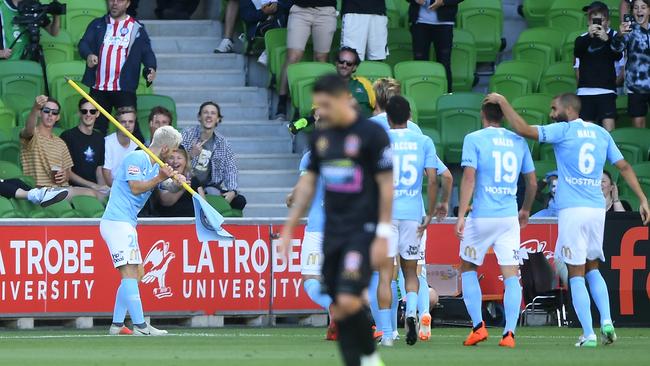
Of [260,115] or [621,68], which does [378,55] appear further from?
[621,68]

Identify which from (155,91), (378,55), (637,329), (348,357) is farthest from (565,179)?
(155,91)

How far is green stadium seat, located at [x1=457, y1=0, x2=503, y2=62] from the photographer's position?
21750 millimetres

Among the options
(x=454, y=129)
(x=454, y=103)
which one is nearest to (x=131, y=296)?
(x=454, y=129)

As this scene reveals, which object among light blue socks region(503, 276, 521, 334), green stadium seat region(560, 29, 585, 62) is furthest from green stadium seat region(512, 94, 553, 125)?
light blue socks region(503, 276, 521, 334)

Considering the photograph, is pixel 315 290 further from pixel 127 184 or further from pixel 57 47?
pixel 57 47

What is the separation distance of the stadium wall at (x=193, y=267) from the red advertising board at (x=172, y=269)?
0.03 ft

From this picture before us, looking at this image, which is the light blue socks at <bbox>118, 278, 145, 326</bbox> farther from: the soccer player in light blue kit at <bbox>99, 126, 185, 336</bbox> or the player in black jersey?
the player in black jersey

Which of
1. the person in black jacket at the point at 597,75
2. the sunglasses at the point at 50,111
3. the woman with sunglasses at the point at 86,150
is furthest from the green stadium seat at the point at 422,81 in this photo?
the sunglasses at the point at 50,111

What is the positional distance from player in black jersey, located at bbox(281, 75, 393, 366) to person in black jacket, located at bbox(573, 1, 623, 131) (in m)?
10.7

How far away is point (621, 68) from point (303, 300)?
612cm

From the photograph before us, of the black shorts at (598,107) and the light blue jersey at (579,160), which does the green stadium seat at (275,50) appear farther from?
the light blue jersey at (579,160)

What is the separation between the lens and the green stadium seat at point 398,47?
21297 millimetres

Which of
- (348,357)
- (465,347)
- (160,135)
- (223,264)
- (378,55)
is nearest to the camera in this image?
(348,357)

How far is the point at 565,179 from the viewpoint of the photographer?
13.4m
